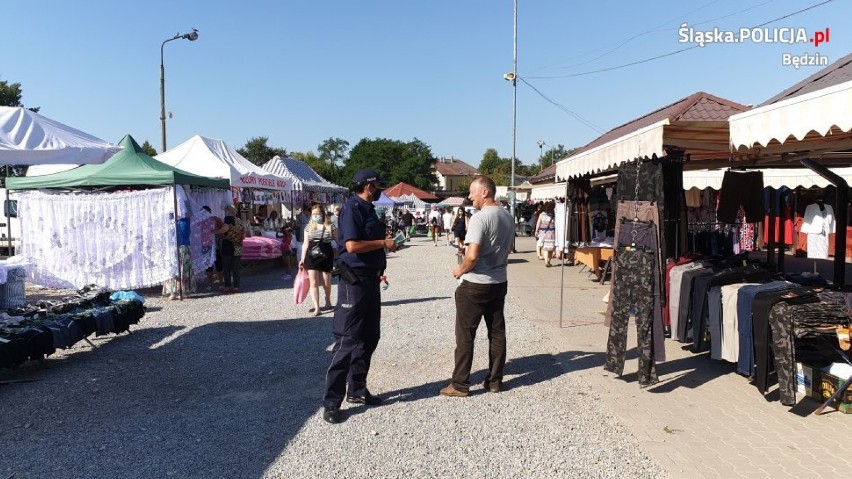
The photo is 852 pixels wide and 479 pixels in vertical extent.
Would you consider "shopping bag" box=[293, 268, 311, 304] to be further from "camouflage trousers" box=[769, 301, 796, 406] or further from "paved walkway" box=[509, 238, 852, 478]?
"camouflage trousers" box=[769, 301, 796, 406]

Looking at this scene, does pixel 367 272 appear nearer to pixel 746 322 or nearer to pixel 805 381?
pixel 746 322

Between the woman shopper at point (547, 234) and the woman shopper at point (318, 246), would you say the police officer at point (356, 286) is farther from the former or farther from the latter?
the woman shopper at point (547, 234)

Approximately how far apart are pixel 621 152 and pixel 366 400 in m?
3.63

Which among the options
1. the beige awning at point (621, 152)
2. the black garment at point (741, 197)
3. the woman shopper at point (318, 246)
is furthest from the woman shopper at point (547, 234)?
the black garment at point (741, 197)

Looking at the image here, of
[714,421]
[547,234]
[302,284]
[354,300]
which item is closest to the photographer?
[714,421]

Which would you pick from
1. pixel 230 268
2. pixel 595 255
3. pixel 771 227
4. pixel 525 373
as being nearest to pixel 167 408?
pixel 525 373

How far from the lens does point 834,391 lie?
4.34 metres

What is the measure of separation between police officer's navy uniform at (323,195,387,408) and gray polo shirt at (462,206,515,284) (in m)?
0.77

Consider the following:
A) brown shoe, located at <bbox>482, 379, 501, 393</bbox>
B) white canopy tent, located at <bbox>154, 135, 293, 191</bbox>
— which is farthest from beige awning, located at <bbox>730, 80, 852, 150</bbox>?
white canopy tent, located at <bbox>154, 135, 293, 191</bbox>

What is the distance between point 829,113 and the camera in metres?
3.63

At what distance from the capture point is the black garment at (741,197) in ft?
24.7

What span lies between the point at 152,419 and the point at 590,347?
183 inches

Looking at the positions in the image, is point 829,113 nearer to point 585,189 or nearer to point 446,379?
point 446,379

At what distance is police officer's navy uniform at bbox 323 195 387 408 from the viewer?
14.5 feet
